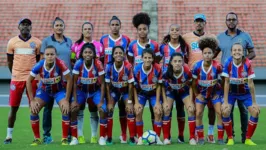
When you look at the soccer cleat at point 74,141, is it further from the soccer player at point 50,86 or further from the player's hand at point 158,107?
the player's hand at point 158,107

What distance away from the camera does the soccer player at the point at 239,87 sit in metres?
7.89

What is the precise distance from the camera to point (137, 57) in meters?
8.34

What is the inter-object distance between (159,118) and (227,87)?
967 millimetres

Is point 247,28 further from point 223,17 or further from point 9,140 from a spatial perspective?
point 9,140

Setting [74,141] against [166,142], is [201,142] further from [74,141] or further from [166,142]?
[74,141]

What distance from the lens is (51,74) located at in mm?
7949

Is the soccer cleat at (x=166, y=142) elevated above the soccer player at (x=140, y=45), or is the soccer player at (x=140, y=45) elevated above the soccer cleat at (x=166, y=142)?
the soccer player at (x=140, y=45)

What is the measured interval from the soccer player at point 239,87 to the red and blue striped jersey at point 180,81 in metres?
0.47

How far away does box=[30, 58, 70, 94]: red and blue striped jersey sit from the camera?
7.92 m

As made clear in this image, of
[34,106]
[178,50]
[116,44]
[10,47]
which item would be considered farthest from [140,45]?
[10,47]

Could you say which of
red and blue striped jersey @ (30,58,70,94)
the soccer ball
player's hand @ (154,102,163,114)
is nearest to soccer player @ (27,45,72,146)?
red and blue striped jersey @ (30,58,70,94)

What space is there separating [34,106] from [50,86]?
335mm

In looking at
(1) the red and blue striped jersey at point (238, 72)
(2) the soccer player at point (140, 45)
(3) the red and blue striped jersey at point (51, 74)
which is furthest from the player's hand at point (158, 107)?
(3) the red and blue striped jersey at point (51, 74)

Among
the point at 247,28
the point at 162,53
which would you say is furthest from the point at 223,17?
the point at 162,53
